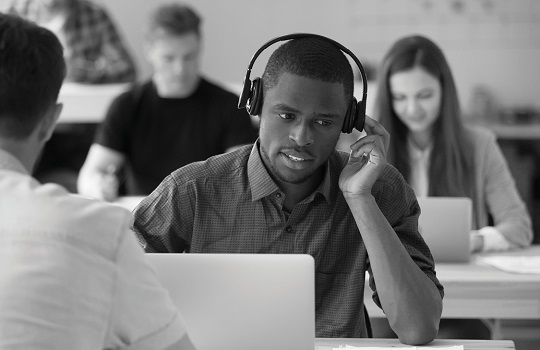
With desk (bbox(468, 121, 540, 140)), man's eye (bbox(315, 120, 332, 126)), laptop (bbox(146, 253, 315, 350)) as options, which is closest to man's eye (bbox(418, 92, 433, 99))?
man's eye (bbox(315, 120, 332, 126))

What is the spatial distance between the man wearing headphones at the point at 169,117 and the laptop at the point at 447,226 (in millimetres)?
1408

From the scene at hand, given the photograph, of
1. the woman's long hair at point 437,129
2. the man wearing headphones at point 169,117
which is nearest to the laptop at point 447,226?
the woman's long hair at point 437,129

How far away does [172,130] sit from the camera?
11.9 feet

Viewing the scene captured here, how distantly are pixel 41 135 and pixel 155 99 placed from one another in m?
2.56

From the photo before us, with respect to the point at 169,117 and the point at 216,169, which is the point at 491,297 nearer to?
the point at 216,169

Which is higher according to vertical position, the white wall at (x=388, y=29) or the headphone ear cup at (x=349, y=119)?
the headphone ear cup at (x=349, y=119)

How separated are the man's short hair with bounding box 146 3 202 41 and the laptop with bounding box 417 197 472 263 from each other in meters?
1.61

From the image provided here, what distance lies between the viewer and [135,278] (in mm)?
1049

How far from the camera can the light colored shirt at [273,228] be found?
1.62 m

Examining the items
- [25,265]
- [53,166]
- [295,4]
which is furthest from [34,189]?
[295,4]

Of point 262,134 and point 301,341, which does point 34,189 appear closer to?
point 301,341

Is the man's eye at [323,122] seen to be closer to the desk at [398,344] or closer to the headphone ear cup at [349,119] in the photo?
the headphone ear cup at [349,119]

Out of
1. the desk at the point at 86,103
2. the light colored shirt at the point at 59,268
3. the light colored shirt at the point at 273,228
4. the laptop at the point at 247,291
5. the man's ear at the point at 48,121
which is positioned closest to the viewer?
the light colored shirt at the point at 59,268

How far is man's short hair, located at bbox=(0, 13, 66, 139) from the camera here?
105cm
